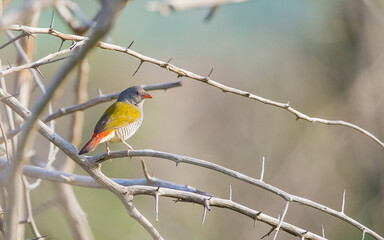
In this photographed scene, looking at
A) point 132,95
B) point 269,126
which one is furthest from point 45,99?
point 269,126

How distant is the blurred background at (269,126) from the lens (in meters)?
10.8

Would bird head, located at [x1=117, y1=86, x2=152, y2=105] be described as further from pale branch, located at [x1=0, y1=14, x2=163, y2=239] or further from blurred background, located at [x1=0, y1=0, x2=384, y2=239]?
blurred background, located at [x1=0, y1=0, x2=384, y2=239]

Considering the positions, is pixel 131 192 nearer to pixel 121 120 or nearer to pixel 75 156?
pixel 75 156

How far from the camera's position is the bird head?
4711mm

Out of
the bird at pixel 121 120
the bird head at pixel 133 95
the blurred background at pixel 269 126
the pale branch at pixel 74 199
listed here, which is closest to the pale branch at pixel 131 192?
the bird at pixel 121 120

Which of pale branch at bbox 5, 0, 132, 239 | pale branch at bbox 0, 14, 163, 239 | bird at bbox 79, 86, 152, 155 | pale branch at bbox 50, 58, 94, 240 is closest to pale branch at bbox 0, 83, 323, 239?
pale branch at bbox 0, 14, 163, 239

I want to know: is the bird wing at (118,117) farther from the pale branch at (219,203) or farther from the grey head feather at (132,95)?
the pale branch at (219,203)

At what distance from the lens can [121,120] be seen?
4.37m

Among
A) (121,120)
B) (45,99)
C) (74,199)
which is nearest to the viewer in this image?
(45,99)

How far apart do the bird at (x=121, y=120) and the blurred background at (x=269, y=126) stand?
173 inches

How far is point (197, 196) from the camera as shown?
282 centimetres

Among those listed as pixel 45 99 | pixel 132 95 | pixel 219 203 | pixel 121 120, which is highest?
pixel 132 95

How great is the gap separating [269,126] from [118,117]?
903 cm

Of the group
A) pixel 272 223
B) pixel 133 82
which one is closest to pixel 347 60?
pixel 133 82
